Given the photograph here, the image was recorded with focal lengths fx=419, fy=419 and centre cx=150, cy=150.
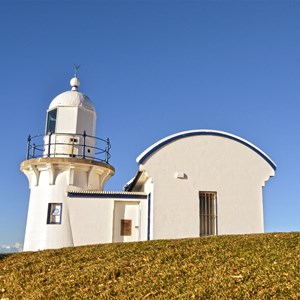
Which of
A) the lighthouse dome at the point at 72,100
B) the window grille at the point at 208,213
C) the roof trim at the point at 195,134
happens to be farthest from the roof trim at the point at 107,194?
the lighthouse dome at the point at 72,100

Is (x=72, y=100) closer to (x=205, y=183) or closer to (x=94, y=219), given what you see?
(x=94, y=219)

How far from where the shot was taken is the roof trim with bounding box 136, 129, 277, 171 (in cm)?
1775

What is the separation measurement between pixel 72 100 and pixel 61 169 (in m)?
3.89

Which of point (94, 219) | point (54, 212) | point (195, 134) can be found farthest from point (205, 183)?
point (54, 212)

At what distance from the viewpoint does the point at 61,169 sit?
67.2 feet

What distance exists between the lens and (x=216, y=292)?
7375mm

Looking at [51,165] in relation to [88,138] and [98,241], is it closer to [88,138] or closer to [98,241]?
[88,138]

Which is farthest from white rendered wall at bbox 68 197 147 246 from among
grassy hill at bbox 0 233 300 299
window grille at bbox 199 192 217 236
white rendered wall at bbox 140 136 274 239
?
grassy hill at bbox 0 233 300 299

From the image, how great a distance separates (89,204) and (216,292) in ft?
41.5

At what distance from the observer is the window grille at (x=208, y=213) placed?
1812cm

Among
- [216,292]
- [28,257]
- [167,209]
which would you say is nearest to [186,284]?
[216,292]

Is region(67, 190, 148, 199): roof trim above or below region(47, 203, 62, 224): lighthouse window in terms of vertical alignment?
above

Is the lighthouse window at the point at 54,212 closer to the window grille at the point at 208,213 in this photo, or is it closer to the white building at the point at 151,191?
the white building at the point at 151,191

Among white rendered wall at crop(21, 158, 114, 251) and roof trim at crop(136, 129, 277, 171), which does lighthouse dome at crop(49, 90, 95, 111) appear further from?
roof trim at crop(136, 129, 277, 171)
